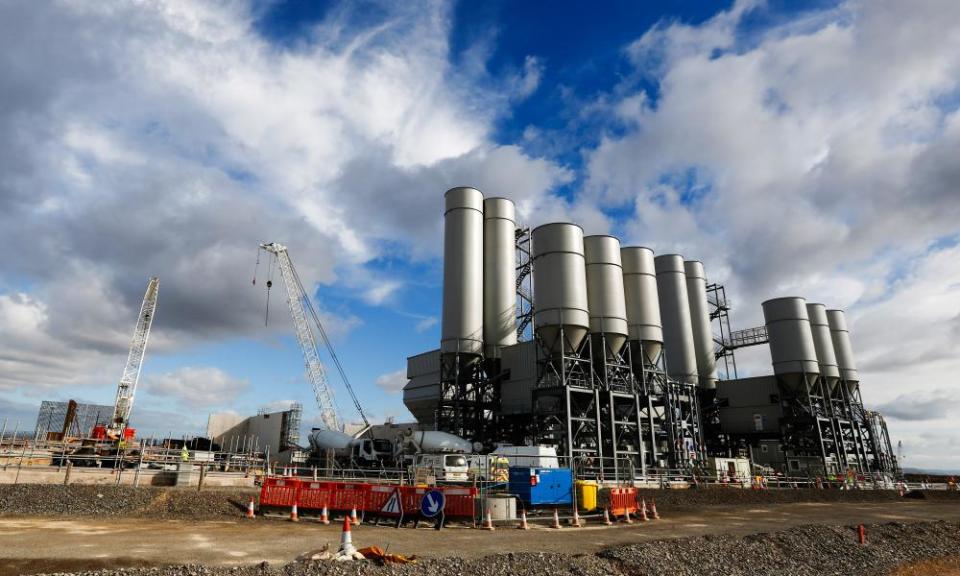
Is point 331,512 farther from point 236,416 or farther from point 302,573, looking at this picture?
point 236,416

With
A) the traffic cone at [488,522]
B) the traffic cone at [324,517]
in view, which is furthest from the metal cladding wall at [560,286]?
the traffic cone at [324,517]

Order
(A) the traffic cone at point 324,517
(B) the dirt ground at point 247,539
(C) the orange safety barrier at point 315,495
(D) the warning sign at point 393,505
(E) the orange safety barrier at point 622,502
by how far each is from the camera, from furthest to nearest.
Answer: (E) the orange safety barrier at point 622,502 → (C) the orange safety barrier at point 315,495 → (A) the traffic cone at point 324,517 → (D) the warning sign at point 393,505 → (B) the dirt ground at point 247,539

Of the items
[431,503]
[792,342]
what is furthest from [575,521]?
[792,342]

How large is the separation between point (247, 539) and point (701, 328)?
62566 millimetres

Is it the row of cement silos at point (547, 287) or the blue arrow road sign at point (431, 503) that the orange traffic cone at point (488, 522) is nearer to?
the blue arrow road sign at point (431, 503)

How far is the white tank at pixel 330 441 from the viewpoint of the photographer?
177 ft

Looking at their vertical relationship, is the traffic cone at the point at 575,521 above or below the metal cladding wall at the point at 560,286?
below

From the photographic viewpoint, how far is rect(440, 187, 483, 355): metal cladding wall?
5253 cm

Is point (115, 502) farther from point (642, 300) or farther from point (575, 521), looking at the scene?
point (642, 300)

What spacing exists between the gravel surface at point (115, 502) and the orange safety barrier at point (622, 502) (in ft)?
51.3

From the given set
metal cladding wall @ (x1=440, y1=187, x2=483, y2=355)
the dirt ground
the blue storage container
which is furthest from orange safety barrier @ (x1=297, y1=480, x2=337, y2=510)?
metal cladding wall @ (x1=440, y1=187, x2=483, y2=355)

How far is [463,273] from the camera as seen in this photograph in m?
53.2

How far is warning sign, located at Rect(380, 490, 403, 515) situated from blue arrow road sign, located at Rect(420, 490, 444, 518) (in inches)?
42.7

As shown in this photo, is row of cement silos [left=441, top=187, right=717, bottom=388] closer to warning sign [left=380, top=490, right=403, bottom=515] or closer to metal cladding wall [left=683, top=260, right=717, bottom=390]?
metal cladding wall [left=683, top=260, right=717, bottom=390]
